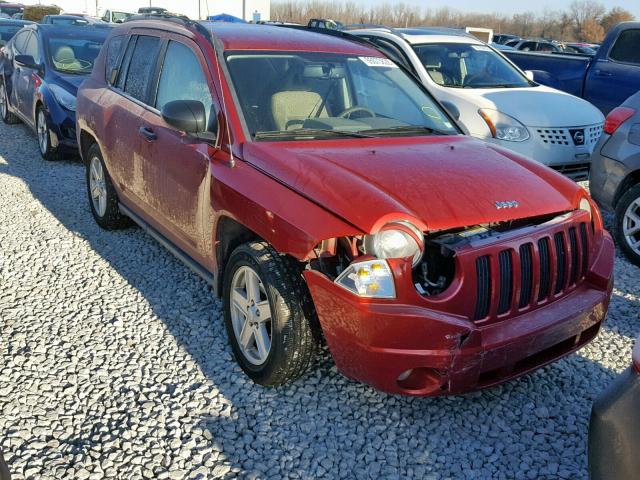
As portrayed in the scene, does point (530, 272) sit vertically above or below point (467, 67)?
below

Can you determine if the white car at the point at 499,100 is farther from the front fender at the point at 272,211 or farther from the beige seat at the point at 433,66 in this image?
the front fender at the point at 272,211

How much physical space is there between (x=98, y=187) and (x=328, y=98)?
2729 mm

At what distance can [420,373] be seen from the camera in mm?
2945

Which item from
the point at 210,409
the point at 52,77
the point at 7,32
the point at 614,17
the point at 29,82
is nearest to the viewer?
the point at 210,409

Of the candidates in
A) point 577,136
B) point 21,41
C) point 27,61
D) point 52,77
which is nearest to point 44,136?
point 52,77

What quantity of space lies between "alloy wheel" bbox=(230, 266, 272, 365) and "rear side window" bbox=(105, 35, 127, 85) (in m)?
2.74

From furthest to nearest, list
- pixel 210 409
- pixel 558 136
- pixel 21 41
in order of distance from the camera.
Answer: pixel 21 41
pixel 558 136
pixel 210 409

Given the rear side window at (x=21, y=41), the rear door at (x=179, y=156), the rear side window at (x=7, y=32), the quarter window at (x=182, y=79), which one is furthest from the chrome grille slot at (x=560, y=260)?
the rear side window at (x=7, y=32)

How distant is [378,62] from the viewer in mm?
4586

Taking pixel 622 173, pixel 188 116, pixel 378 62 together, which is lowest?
pixel 622 173

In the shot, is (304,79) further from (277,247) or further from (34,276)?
(34,276)

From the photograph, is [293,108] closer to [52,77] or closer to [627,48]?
[52,77]

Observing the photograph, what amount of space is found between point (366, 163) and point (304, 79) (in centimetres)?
97

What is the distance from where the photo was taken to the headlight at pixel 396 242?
2855 mm
